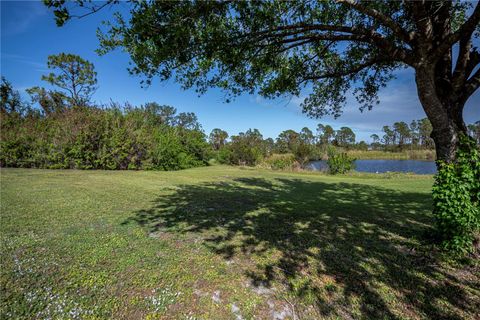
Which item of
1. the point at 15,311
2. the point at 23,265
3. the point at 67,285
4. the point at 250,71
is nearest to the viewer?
the point at 15,311

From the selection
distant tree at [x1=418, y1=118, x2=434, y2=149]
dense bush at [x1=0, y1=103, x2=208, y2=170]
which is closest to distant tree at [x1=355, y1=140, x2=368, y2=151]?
distant tree at [x1=418, y1=118, x2=434, y2=149]

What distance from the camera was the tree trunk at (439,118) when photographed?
3324 millimetres

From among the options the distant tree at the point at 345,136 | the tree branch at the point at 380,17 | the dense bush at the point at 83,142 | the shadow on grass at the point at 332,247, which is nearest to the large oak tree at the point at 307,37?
the tree branch at the point at 380,17

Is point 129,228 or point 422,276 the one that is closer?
point 422,276

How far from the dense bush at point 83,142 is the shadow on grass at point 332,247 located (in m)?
8.12

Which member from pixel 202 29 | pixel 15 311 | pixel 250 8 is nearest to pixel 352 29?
pixel 250 8

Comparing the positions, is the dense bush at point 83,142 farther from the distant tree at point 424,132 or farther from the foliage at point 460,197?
the distant tree at point 424,132

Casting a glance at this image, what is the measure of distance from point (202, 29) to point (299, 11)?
6.02 feet

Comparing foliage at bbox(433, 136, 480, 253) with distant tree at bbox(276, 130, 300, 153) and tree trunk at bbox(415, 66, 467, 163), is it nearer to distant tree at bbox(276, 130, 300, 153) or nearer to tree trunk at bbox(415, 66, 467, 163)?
tree trunk at bbox(415, 66, 467, 163)

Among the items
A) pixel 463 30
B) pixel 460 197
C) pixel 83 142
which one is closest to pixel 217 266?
pixel 460 197

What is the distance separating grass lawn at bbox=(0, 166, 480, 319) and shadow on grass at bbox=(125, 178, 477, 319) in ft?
0.06

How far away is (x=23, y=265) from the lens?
267 cm

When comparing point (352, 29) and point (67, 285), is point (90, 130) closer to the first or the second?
point (67, 285)

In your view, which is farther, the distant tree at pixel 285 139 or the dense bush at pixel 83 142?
the distant tree at pixel 285 139
